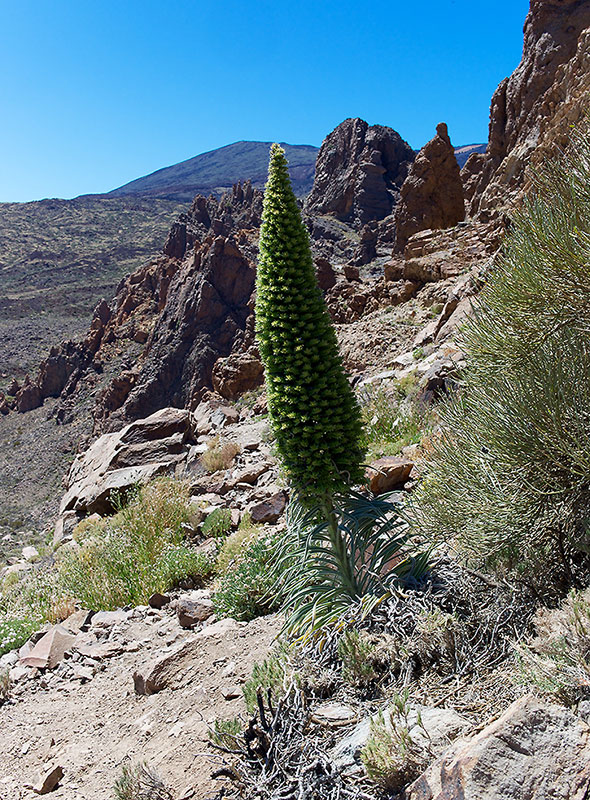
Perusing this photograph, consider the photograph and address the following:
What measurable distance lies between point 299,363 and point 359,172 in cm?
5731

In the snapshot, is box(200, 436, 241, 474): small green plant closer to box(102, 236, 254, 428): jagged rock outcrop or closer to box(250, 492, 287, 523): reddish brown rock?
box(250, 492, 287, 523): reddish brown rock

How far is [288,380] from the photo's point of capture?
3.25 meters

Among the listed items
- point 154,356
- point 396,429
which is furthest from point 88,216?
point 396,429

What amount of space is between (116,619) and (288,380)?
3492 mm

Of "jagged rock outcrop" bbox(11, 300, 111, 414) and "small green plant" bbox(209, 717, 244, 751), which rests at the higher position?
"jagged rock outcrop" bbox(11, 300, 111, 414)

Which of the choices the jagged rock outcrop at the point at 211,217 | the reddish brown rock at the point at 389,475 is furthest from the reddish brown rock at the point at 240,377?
the jagged rock outcrop at the point at 211,217

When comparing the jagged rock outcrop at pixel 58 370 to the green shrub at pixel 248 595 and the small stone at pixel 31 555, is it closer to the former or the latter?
the small stone at pixel 31 555

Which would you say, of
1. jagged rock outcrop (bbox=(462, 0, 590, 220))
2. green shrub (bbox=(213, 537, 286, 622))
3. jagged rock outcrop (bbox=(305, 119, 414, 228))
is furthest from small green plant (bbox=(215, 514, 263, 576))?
jagged rock outcrop (bbox=(305, 119, 414, 228))

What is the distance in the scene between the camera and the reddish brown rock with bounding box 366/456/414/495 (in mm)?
5266

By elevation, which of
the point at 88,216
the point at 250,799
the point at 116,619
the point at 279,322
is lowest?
the point at 116,619

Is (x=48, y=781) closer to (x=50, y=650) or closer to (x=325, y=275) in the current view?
(x=50, y=650)

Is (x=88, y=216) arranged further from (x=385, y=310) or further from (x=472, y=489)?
(x=472, y=489)

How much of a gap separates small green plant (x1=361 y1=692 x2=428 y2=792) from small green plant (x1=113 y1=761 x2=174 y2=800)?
106 cm

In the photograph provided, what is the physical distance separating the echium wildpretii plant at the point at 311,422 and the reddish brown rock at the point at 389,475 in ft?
5.75
